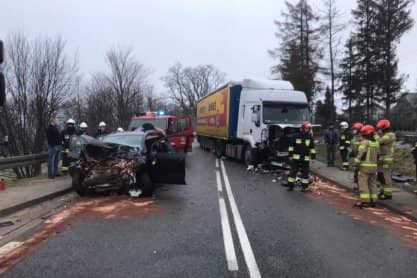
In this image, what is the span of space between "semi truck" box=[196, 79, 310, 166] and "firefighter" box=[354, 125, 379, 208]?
5655mm

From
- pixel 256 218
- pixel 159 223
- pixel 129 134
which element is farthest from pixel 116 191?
pixel 256 218

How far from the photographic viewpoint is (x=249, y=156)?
15664 mm

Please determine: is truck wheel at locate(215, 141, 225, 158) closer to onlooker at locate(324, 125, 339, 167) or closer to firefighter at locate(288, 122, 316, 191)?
onlooker at locate(324, 125, 339, 167)

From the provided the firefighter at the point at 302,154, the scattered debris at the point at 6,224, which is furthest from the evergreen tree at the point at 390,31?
the scattered debris at the point at 6,224

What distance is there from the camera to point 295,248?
17.8 feet

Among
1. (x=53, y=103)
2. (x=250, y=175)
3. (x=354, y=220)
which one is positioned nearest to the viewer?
(x=354, y=220)

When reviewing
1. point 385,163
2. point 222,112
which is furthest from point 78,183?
point 222,112

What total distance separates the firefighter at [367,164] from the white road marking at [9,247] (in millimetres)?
6458

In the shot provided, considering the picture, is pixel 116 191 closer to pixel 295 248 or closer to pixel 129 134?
pixel 129 134

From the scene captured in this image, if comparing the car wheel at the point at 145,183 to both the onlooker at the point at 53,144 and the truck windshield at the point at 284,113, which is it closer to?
the onlooker at the point at 53,144

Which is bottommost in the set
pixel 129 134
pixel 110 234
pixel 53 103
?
pixel 110 234

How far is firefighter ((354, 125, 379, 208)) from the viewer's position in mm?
8320

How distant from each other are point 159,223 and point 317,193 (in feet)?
16.3

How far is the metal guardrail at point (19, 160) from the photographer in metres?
11.0
